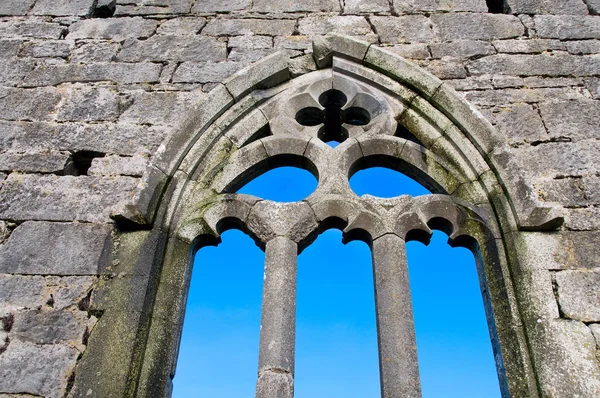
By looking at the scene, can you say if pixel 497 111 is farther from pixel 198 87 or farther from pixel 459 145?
pixel 198 87

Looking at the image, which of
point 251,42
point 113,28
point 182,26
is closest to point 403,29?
point 251,42

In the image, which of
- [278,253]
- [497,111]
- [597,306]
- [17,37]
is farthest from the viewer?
[17,37]

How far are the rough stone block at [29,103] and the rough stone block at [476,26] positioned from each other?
343 centimetres

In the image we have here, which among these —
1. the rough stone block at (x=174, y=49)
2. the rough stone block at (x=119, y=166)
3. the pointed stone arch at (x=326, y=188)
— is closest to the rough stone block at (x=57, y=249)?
the pointed stone arch at (x=326, y=188)

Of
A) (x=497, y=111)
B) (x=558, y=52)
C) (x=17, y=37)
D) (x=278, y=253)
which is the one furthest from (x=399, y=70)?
(x=17, y=37)

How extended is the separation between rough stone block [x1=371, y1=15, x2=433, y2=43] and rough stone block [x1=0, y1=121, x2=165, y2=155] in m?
2.20

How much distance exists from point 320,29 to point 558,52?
211 centimetres

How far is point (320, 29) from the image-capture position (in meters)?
4.46

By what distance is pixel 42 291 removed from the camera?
3088 millimetres

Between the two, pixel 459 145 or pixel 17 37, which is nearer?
pixel 459 145

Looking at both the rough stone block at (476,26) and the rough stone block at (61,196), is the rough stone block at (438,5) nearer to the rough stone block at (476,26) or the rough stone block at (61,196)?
the rough stone block at (476,26)

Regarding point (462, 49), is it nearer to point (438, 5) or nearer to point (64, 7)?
point (438, 5)

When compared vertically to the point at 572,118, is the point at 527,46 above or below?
above

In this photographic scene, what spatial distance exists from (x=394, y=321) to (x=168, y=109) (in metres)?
2.43
